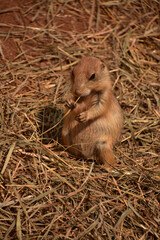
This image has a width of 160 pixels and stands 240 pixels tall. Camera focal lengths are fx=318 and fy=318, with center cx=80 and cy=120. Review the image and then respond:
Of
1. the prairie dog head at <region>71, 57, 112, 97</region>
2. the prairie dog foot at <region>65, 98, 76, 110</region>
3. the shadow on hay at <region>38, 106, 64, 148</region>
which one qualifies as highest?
the prairie dog head at <region>71, 57, 112, 97</region>

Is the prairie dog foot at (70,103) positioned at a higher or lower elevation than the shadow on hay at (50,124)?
higher

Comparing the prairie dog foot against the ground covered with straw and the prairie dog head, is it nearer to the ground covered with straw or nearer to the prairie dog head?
the ground covered with straw

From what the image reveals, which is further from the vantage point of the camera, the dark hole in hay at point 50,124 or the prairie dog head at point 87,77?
the dark hole in hay at point 50,124

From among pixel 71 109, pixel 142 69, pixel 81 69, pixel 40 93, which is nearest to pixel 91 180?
pixel 71 109

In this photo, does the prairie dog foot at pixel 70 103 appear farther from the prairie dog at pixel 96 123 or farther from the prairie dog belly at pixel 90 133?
the prairie dog belly at pixel 90 133

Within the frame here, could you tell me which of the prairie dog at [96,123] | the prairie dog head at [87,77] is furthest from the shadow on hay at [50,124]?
the prairie dog head at [87,77]

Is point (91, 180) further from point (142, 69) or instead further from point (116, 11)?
point (116, 11)

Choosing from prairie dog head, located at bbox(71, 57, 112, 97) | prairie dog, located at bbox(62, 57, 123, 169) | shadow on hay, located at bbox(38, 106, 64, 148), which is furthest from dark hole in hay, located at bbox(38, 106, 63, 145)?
prairie dog head, located at bbox(71, 57, 112, 97)
